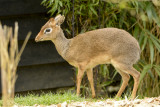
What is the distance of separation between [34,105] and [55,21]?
1.46 meters

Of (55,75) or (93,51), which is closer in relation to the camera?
(93,51)

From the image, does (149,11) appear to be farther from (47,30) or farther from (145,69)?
(47,30)

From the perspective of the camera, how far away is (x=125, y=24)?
6465 millimetres

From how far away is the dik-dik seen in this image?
4.63 metres

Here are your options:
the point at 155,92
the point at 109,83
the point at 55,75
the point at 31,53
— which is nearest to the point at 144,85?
the point at 155,92

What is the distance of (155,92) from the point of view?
6.47 metres

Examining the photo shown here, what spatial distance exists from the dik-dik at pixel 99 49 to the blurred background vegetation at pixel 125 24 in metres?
0.88

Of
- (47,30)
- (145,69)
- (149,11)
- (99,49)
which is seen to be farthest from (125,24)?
(47,30)

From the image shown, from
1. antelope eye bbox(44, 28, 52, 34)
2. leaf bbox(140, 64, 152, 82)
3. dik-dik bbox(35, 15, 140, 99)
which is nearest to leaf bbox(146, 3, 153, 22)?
leaf bbox(140, 64, 152, 82)

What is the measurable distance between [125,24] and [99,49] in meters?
1.91

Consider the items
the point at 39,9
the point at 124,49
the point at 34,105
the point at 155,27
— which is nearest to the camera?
the point at 34,105

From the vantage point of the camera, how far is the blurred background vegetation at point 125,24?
19.3ft

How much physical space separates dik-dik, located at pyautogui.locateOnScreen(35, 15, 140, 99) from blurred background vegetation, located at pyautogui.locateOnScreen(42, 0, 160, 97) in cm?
88

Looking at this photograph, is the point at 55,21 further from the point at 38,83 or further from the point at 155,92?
the point at 155,92
